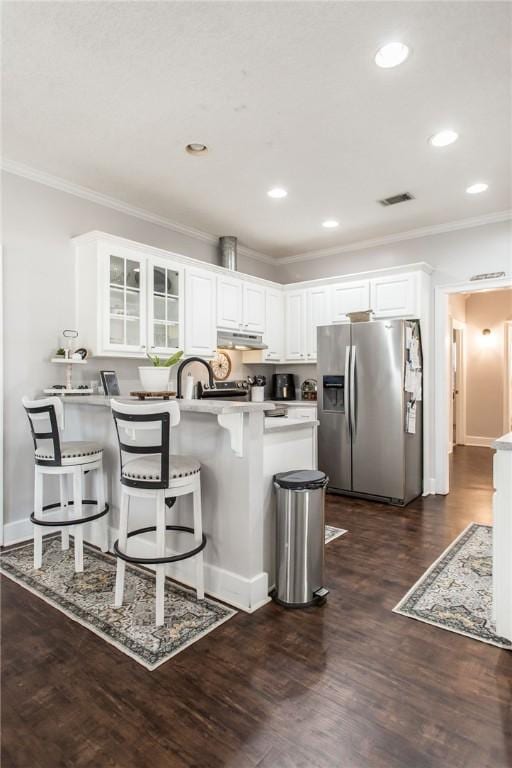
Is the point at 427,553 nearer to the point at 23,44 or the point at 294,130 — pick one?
the point at 294,130

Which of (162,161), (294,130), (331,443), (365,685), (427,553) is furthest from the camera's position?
(331,443)

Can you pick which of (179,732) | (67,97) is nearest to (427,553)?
(179,732)

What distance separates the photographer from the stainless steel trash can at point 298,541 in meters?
2.41

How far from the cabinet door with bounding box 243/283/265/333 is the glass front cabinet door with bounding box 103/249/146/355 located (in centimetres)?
150

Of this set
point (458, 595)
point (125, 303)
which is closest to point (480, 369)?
point (458, 595)

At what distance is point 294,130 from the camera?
295cm

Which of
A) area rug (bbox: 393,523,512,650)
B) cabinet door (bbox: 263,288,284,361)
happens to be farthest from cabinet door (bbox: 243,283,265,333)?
area rug (bbox: 393,523,512,650)

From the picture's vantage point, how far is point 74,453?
2910 mm

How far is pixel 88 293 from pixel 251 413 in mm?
2164

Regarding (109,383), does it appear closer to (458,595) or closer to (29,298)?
(29,298)

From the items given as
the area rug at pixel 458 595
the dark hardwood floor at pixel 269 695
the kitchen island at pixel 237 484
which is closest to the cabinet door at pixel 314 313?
the kitchen island at pixel 237 484

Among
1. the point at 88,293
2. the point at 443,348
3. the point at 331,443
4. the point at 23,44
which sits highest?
the point at 23,44

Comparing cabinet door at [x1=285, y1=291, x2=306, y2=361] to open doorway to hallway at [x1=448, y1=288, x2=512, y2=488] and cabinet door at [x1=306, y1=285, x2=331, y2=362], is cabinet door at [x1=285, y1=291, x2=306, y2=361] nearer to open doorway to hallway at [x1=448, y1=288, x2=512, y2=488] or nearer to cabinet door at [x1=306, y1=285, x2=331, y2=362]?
cabinet door at [x1=306, y1=285, x2=331, y2=362]

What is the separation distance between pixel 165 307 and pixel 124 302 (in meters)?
0.47
